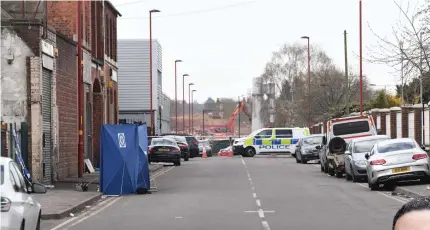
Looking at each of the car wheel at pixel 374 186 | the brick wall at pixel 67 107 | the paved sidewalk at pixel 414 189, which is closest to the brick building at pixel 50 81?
the brick wall at pixel 67 107

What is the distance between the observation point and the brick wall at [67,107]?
2998 cm

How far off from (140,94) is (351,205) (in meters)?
64.6

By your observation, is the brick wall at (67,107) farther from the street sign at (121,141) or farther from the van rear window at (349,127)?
the van rear window at (349,127)

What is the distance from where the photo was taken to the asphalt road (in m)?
15.1

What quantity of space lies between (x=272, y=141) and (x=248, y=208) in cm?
4271

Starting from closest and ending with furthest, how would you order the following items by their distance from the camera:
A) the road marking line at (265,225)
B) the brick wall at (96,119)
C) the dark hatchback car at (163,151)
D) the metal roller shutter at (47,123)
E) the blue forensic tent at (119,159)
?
the road marking line at (265,225) → the blue forensic tent at (119,159) → the metal roller shutter at (47,123) → the brick wall at (96,119) → the dark hatchback car at (163,151)

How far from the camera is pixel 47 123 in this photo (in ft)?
92.0

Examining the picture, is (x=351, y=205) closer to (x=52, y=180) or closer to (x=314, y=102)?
(x=52, y=180)

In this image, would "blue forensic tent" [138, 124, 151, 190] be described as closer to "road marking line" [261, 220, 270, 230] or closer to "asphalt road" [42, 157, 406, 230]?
"asphalt road" [42, 157, 406, 230]

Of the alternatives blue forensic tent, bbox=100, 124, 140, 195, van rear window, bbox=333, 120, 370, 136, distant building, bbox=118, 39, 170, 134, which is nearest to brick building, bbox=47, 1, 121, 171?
blue forensic tent, bbox=100, 124, 140, 195

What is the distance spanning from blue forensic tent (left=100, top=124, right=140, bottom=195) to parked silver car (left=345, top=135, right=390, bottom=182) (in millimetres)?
8141

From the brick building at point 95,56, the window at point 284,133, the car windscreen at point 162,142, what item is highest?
the brick building at point 95,56

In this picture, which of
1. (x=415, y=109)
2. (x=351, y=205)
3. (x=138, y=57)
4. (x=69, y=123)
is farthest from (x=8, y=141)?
(x=138, y=57)

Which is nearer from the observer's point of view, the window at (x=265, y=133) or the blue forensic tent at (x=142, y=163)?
the blue forensic tent at (x=142, y=163)
